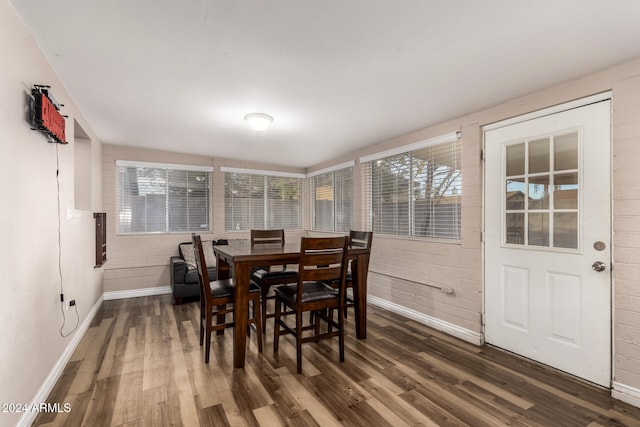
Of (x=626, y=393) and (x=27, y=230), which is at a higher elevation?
(x=27, y=230)

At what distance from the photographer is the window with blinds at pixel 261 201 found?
543 cm

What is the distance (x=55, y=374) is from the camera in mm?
2217

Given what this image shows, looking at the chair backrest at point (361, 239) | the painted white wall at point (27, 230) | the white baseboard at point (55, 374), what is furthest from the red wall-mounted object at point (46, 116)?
the chair backrest at point (361, 239)

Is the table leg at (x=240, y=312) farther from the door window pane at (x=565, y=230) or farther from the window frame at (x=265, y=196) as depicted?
the window frame at (x=265, y=196)

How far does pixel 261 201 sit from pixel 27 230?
405cm

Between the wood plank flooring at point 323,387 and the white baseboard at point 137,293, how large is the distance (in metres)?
1.60

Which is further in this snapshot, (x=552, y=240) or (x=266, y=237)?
(x=266, y=237)

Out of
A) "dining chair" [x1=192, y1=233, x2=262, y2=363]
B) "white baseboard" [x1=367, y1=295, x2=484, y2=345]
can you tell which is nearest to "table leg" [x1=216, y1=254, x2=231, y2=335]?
"dining chair" [x1=192, y1=233, x2=262, y2=363]

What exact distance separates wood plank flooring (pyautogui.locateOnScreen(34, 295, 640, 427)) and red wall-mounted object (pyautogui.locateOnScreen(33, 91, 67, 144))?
181 centimetres

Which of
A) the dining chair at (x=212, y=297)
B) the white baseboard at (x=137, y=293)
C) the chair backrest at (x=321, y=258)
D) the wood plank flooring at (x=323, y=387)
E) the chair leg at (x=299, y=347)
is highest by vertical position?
the chair backrest at (x=321, y=258)

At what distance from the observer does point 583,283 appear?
89.4 inches

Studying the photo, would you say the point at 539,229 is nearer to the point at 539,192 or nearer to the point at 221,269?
the point at 539,192

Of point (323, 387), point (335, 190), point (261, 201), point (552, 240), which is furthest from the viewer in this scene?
point (261, 201)

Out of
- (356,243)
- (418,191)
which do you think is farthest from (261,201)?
(418,191)
